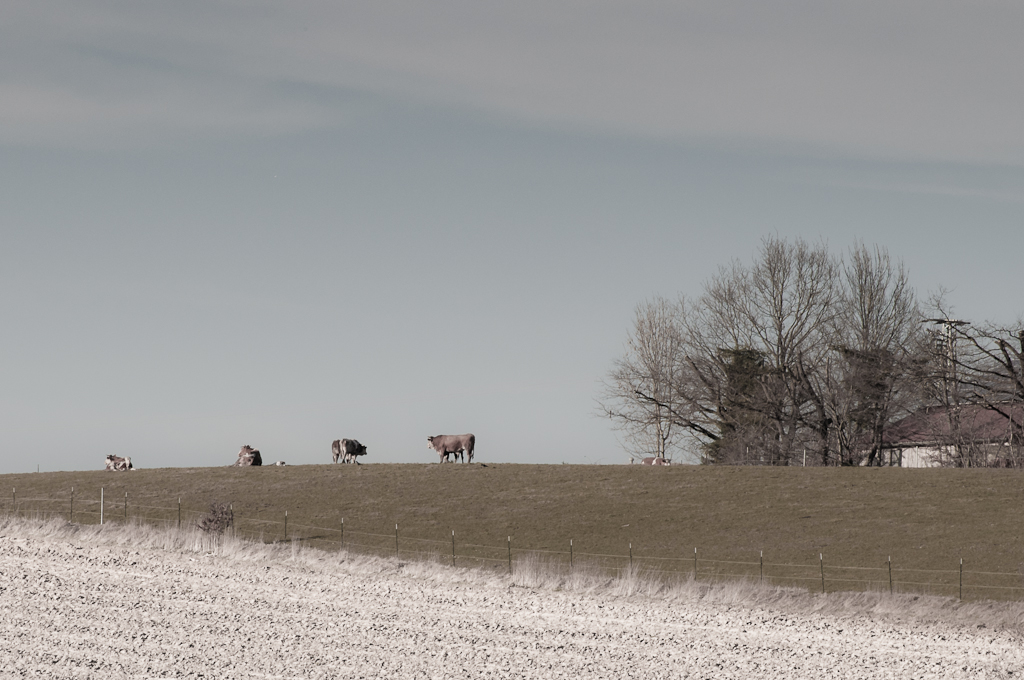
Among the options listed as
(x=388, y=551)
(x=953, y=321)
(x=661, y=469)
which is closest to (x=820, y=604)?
(x=388, y=551)

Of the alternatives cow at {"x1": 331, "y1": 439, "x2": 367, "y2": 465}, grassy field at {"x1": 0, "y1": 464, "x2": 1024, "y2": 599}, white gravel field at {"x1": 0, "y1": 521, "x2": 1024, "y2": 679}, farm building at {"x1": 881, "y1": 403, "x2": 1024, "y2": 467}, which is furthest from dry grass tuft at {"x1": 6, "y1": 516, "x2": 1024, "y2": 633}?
farm building at {"x1": 881, "y1": 403, "x2": 1024, "y2": 467}

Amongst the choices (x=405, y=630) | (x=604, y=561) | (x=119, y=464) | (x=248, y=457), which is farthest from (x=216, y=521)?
(x=119, y=464)

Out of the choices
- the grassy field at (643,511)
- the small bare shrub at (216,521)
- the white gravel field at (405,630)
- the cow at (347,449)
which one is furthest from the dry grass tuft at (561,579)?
the cow at (347,449)

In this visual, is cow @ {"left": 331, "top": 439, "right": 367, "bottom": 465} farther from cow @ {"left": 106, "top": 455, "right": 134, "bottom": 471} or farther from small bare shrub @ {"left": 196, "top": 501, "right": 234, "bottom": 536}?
small bare shrub @ {"left": 196, "top": 501, "right": 234, "bottom": 536}

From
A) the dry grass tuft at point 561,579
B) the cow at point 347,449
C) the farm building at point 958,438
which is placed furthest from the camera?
the cow at point 347,449

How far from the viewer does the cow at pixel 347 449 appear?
63.2 metres

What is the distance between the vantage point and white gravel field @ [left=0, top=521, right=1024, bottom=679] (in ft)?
74.7

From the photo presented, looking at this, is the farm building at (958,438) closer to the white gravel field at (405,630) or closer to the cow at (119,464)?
the white gravel field at (405,630)

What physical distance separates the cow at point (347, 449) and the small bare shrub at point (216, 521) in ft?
63.2

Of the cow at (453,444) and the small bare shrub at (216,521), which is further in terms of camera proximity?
the cow at (453,444)

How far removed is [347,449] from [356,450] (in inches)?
22.9

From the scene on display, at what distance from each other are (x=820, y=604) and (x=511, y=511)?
1946cm

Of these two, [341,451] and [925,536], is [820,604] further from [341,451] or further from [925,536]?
[341,451]

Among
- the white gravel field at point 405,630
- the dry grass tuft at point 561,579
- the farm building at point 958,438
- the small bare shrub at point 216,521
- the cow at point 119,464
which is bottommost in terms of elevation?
the white gravel field at point 405,630
